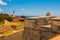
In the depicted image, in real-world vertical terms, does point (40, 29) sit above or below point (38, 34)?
above

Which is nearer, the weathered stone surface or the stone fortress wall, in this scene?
the stone fortress wall

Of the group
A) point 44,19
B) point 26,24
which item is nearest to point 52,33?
point 44,19

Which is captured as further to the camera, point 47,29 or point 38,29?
point 38,29

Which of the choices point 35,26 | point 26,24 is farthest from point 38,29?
point 26,24

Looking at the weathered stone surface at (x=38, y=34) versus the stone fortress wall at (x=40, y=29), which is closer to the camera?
the stone fortress wall at (x=40, y=29)

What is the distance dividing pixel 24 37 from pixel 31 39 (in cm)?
57

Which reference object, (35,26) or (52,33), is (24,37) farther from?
(52,33)

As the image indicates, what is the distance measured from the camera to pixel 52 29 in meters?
4.72

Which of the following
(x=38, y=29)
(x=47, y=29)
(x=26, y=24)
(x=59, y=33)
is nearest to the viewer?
(x=59, y=33)

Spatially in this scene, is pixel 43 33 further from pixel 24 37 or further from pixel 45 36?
pixel 24 37

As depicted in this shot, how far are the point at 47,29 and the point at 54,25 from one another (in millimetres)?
351

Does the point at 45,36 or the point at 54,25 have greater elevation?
the point at 54,25

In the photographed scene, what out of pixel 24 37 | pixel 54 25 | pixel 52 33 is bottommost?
pixel 24 37

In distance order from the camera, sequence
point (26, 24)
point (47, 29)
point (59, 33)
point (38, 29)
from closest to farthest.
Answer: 1. point (59, 33)
2. point (47, 29)
3. point (38, 29)
4. point (26, 24)
